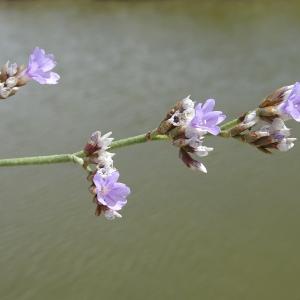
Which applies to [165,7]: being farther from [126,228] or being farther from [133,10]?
[126,228]

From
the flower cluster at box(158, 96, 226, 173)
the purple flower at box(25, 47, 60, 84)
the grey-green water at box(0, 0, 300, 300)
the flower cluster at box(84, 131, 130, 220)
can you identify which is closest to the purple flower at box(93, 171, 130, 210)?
the flower cluster at box(84, 131, 130, 220)

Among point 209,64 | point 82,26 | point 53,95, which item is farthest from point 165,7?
point 53,95

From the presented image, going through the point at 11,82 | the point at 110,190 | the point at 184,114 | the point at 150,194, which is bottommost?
the point at 110,190

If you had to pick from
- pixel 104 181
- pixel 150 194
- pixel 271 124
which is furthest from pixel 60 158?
pixel 150 194

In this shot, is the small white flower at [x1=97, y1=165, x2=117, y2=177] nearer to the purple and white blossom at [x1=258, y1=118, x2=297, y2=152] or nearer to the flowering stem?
the flowering stem

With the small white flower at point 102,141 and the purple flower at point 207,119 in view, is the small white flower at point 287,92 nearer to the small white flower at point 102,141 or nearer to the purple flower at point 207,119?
the purple flower at point 207,119

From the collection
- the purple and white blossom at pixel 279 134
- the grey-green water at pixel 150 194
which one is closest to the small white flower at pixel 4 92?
the purple and white blossom at pixel 279 134

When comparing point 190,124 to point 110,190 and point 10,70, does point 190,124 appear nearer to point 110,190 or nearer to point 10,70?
point 110,190
